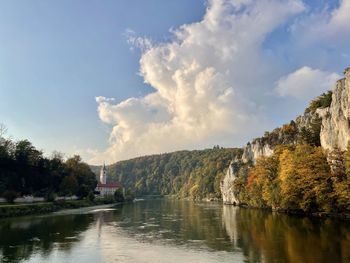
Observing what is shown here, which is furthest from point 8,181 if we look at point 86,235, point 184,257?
point 184,257

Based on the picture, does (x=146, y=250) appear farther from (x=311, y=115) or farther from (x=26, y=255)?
(x=311, y=115)

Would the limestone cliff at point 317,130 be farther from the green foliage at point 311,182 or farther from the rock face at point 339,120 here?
the green foliage at point 311,182

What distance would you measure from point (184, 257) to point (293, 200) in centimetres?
3908

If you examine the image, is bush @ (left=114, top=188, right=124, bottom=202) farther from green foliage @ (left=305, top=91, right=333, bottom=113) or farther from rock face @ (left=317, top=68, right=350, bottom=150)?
rock face @ (left=317, top=68, right=350, bottom=150)

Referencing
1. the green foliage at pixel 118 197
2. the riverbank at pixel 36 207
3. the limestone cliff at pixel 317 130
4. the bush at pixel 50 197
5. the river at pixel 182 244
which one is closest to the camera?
the river at pixel 182 244

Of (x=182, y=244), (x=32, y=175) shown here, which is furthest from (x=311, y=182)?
(x=32, y=175)

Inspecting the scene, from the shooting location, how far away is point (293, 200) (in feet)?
207

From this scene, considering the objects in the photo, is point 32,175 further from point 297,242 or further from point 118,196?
point 297,242

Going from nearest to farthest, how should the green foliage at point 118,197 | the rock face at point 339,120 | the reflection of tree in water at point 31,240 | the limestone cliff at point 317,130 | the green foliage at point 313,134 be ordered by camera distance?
the reflection of tree in water at point 31,240 → the rock face at point 339,120 → the limestone cliff at point 317,130 → the green foliage at point 313,134 → the green foliage at point 118,197

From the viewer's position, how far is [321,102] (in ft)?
294

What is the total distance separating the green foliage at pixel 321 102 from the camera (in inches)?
3265

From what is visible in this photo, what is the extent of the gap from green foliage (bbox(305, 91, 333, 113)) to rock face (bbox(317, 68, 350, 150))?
19207 mm

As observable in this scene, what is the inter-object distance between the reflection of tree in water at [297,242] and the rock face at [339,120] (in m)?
15.1

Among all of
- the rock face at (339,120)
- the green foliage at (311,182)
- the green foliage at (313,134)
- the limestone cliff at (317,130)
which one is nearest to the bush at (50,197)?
the green foliage at (311,182)
